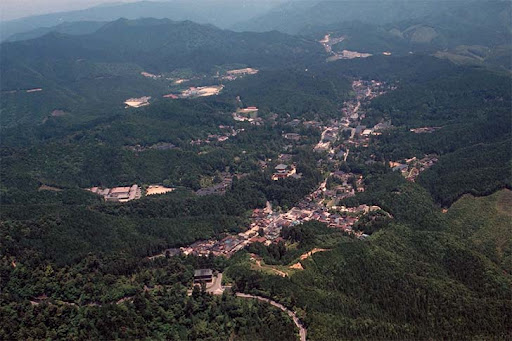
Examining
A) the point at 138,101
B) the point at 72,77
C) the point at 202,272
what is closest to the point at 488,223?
the point at 202,272

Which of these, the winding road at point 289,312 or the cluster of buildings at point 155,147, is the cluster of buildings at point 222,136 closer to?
the cluster of buildings at point 155,147

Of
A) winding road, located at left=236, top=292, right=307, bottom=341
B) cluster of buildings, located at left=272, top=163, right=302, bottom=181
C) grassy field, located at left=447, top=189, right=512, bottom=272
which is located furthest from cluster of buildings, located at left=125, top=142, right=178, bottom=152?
grassy field, located at left=447, top=189, right=512, bottom=272

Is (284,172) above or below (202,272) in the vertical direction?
below

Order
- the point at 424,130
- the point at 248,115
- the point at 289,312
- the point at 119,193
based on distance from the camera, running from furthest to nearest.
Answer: the point at 248,115, the point at 424,130, the point at 119,193, the point at 289,312

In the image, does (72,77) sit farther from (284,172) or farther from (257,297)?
(257,297)

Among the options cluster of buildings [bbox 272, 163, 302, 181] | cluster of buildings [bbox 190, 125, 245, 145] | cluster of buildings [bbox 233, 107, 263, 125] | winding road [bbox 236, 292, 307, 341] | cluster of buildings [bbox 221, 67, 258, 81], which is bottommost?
cluster of buildings [bbox 221, 67, 258, 81]

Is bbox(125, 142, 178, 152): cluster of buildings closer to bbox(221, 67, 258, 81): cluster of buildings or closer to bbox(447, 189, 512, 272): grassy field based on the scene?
bbox(447, 189, 512, 272): grassy field
